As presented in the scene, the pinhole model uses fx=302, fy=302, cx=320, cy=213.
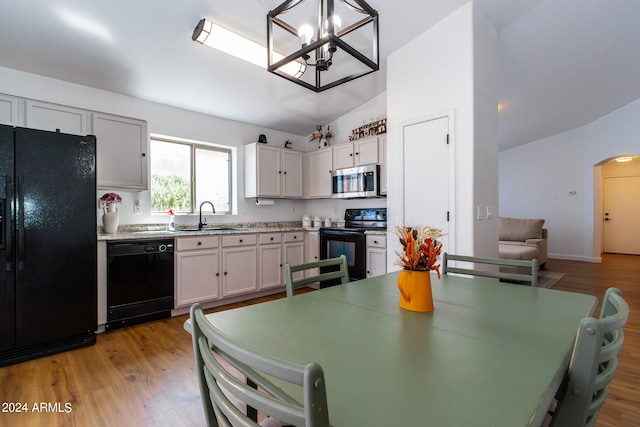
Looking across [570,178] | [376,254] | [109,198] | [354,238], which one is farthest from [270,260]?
[570,178]

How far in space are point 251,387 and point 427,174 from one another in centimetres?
283

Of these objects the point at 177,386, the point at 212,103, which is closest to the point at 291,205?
the point at 212,103

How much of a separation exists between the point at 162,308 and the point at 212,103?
2.48 metres

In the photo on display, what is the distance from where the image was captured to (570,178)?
6543 millimetres

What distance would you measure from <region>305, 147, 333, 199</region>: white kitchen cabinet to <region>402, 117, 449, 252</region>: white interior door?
149 cm

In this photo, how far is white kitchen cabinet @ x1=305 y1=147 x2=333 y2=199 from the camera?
451 cm

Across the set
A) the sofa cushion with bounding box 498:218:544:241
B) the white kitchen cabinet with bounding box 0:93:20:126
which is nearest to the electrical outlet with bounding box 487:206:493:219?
the sofa cushion with bounding box 498:218:544:241

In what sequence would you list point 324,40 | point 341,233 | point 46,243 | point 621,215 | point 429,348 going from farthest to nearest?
point 621,215, point 341,233, point 46,243, point 324,40, point 429,348

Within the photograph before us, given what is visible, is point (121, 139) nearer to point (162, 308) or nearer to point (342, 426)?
point (162, 308)

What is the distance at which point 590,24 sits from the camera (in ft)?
10.2

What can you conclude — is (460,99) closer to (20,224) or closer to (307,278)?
(307,278)

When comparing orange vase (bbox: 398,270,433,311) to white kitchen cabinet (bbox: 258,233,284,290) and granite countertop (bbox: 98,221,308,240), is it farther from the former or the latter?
white kitchen cabinet (bbox: 258,233,284,290)

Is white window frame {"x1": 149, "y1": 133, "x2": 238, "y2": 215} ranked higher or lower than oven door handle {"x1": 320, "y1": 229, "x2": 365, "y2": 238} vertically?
higher

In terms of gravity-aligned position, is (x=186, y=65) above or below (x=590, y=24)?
below
